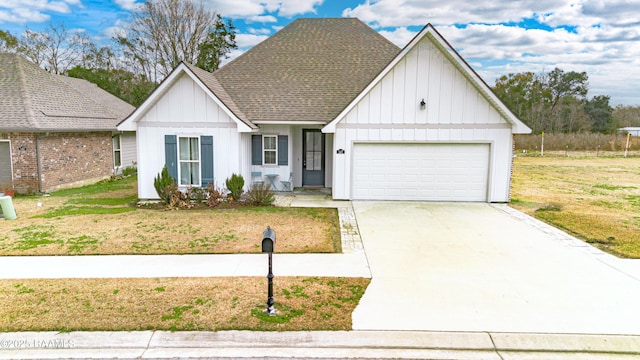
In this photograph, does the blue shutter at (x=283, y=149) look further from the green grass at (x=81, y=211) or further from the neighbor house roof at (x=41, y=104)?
the neighbor house roof at (x=41, y=104)

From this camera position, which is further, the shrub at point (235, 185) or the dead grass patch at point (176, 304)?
the shrub at point (235, 185)

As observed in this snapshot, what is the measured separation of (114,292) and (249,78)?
39.0ft

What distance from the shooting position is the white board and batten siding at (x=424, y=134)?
13.0 metres

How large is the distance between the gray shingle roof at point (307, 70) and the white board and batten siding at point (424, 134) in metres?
1.85

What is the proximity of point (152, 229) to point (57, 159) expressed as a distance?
9.01 metres

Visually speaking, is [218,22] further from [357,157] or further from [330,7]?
[357,157]

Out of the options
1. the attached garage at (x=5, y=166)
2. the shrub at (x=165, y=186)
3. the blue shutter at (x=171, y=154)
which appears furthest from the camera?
the attached garage at (x=5, y=166)

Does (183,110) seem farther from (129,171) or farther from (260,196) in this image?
(129,171)

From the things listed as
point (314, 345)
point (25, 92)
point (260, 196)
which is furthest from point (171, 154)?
point (314, 345)

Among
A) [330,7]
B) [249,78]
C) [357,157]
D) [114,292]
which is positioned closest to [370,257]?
[114,292]

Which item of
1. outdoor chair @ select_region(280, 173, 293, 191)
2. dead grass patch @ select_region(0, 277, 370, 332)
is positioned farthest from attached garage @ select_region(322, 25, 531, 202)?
dead grass patch @ select_region(0, 277, 370, 332)

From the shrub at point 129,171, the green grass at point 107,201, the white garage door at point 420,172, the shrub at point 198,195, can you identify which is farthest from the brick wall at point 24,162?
the white garage door at point 420,172

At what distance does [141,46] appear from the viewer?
1305 inches

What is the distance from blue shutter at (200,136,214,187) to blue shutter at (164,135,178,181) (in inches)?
34.5
